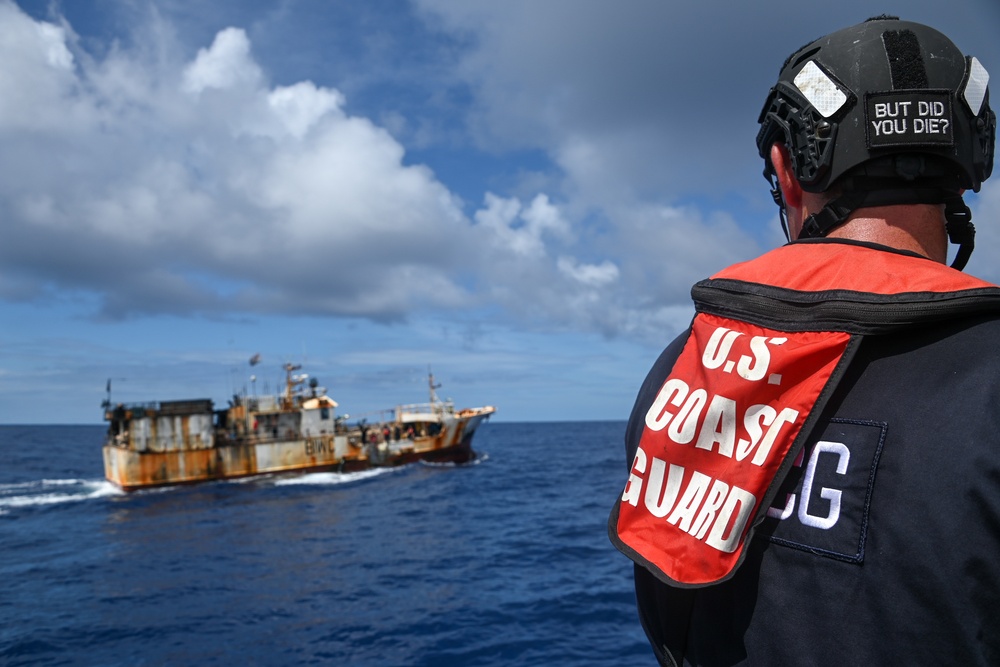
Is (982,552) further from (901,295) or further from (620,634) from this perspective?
(620,634)

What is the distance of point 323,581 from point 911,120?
18150mm

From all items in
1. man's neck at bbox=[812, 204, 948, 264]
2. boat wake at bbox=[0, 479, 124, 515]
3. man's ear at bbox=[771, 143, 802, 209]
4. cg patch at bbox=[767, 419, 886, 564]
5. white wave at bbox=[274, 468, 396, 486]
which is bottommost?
white wave at bbox=[274, 468, 396, 486]

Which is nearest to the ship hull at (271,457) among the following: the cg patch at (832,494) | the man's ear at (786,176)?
the man's ear at (786,176)

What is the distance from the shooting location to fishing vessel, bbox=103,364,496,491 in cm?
3956

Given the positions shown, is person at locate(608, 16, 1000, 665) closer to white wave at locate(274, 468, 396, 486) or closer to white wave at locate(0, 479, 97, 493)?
white wave at locate(274, 468, 396, 486)

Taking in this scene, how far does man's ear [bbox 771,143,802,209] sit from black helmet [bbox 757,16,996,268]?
13 cm

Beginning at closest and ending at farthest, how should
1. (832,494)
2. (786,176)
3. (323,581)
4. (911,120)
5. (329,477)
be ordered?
(832,494), (911,120), (786,176), (323,581), (329,477)

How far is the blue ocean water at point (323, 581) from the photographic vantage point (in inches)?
470

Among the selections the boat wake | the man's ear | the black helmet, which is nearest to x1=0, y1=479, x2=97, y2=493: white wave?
the boat wake

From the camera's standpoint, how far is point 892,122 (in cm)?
165

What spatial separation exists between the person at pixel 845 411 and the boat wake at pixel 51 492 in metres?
41.5

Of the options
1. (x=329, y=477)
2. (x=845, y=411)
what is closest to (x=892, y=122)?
(x=845, y=411)

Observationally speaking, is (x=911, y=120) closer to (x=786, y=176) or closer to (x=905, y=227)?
(x=905, y=227)

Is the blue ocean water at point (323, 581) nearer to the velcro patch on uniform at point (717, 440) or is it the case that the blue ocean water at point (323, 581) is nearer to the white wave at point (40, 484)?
the velcro patch on uniform at point (717, 440)
